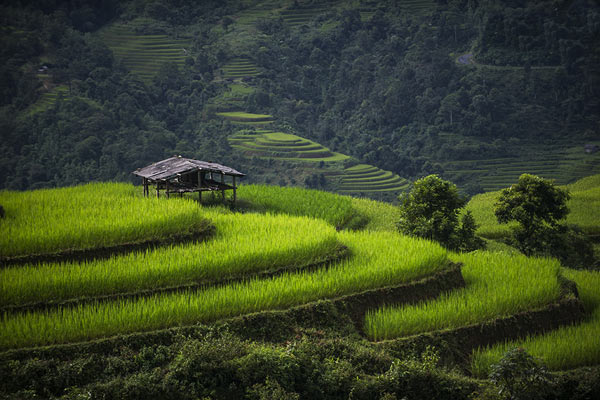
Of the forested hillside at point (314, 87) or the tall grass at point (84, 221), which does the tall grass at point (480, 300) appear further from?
the forested hillside at point (314, 87)

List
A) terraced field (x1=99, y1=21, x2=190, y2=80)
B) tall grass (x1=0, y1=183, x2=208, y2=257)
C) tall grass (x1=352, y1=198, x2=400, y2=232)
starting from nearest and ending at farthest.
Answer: tall grass (x1=0, y1=183, x2=208, y2=257) < tall grass (x1=352, y1=198, x2=400, y2=232) < terraced field (x1=99, y1=21, x2=190, y2=80)

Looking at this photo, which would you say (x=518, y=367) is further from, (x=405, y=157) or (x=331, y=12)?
(x=331, y=12)

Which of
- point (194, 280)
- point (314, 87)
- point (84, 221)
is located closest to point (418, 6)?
point (314, 87)

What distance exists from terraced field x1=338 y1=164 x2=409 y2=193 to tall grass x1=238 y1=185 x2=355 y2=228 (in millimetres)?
26906

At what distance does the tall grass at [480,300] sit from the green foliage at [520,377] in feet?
4.95

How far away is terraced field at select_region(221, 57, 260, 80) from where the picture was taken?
207 feet

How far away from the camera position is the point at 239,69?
209 feet

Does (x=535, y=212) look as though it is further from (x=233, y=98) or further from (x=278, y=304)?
(x=233, y=98)

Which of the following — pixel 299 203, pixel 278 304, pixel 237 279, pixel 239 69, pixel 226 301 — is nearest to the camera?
pixel 226 301

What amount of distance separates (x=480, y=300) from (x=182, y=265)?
486 centimetres

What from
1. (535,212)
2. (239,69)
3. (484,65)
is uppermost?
(239,69)

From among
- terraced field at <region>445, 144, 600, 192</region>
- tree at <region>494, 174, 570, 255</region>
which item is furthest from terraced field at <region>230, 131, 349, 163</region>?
tree at <region>494, 174, 570, 255</region>

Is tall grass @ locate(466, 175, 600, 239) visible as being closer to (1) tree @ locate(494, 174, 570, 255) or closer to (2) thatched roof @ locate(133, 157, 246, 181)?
(1) tree @ locate(494, 174, 570, 255)

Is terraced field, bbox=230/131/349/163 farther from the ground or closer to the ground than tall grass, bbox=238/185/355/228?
closer to the ground
